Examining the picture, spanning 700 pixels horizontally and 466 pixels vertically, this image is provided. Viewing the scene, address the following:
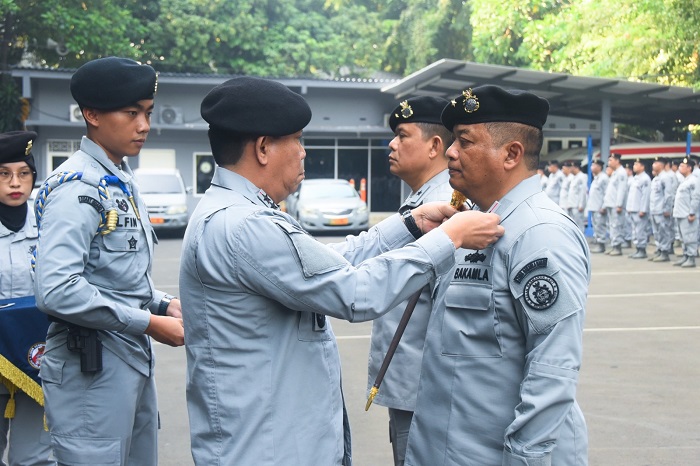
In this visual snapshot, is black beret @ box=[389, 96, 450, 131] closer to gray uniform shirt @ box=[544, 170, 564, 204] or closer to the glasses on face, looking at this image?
the glasses on face

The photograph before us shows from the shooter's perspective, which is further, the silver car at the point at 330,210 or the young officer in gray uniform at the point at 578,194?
the silver car at the point at 330,210

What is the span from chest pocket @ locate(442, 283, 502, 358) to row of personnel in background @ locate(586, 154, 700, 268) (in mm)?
15883

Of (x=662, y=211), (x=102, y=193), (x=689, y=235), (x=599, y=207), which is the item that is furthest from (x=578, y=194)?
(x=102, y=193)

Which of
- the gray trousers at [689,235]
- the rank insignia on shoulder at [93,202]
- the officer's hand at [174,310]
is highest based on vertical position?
the rank insignia on shoulder at [93,202]

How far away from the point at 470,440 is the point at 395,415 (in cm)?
145

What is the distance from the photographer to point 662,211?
19.0 m

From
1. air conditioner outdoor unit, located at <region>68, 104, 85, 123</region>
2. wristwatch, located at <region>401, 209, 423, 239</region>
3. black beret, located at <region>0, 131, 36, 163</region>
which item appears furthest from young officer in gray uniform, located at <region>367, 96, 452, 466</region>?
air conditioner outdoor unit, located at <region>68, 104, 85, 123</region>

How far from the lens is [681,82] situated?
2392 centimetres

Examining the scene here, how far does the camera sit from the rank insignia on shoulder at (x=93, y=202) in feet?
11.1

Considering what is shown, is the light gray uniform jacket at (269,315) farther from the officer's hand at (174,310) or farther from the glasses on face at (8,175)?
the glasses on face at (8,175)

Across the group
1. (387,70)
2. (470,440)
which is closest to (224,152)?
(470,440)

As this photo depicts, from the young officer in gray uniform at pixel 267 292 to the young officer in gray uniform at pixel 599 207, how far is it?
64.0 feet

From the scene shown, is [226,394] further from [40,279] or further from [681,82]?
A: [681,82]

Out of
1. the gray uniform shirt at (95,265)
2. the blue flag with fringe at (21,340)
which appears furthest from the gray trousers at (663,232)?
the gray uniform shirt at (95,265)
